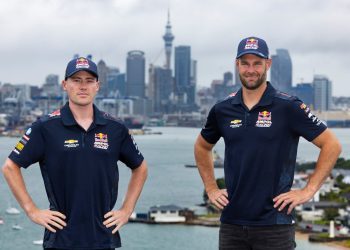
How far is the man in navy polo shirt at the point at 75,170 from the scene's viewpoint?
2967 mm

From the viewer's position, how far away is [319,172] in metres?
3.12

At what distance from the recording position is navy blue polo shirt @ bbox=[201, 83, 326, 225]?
10.1ft

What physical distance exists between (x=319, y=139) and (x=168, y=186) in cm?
4122

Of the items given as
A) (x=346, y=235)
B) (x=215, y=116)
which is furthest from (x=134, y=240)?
(x=215, y=116)

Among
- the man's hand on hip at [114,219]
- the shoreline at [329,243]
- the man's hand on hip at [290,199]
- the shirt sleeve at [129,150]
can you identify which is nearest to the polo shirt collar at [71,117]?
the shirt sleeve at [129,150]

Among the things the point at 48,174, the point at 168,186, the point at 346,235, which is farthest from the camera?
the point at 168,186

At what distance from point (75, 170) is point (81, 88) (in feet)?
0.94

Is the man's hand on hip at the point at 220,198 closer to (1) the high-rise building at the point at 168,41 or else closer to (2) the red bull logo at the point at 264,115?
(2) the red bull logo at the point at 264,115

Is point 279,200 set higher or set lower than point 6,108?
lower

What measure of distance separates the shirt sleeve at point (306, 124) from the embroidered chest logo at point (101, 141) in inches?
26.6

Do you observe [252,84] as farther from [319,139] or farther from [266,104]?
[319,139]

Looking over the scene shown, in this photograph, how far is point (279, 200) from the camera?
3.04m

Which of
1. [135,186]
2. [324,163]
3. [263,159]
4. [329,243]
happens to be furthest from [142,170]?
[329,243]

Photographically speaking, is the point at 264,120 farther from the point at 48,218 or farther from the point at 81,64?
the point at 48,218
